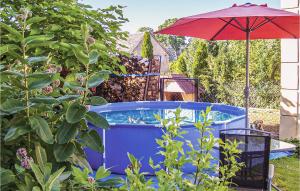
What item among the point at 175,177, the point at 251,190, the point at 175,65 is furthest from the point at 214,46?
the point at 175,177

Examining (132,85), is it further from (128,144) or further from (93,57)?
(93,57)

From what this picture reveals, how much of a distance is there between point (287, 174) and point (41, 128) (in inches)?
217

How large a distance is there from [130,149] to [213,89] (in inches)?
292

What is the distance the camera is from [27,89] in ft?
4.01

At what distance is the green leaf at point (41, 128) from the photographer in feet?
3.92

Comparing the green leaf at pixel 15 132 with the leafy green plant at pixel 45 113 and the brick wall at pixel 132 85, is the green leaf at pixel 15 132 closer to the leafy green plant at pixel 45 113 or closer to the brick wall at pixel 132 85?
the leafy green plant at pixel 45 113

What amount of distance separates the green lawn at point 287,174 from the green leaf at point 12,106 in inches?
191

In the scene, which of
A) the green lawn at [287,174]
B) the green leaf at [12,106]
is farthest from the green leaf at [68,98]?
the green lawn at [287,174]

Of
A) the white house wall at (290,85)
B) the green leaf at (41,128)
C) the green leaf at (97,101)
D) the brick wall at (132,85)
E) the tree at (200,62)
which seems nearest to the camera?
the green leaf at (41,128)

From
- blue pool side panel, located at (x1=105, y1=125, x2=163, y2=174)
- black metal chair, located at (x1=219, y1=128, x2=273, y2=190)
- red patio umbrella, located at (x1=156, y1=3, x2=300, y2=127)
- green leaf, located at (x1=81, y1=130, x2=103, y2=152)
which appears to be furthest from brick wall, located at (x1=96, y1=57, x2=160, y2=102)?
green leaf, located at (x1=81, y1=130, x2=103, y2=152)

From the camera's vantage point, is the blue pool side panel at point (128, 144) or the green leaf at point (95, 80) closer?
the green leaf at point (95, 80)

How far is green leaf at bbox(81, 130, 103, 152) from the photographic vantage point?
50.8 inches

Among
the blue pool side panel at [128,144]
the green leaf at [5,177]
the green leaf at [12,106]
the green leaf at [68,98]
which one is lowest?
the blue pool side panel at [128,144]

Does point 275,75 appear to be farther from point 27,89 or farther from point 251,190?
point 27,89
